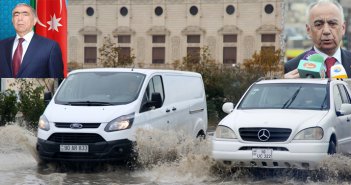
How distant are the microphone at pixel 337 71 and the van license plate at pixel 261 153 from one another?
540cm

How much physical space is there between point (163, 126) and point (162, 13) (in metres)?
79.0

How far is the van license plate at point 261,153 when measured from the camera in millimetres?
11500

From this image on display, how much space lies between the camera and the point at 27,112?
76.9 feet

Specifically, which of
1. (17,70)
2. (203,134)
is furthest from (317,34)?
(17,70)

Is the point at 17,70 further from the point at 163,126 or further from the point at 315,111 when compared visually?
the point at 315,111

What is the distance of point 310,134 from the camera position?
Answer: 1155cm

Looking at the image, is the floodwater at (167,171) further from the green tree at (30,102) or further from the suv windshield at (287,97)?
the green tree at (30,102)

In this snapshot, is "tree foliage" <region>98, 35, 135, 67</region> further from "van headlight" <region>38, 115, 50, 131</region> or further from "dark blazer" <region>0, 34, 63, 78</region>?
"van headlight" <region>38, 115, 50, 131</region>

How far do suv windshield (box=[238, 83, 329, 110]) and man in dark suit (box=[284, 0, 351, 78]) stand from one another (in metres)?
3.45

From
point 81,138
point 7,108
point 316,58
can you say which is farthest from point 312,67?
point 7,108

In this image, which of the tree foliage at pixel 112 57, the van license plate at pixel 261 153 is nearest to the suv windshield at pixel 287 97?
the van license plate at pixel 261 153

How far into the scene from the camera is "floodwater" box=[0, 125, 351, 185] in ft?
39.4

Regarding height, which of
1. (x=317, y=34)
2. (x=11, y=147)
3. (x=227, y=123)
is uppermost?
(x=317, y=34)

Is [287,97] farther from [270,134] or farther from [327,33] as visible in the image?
[327,33]
